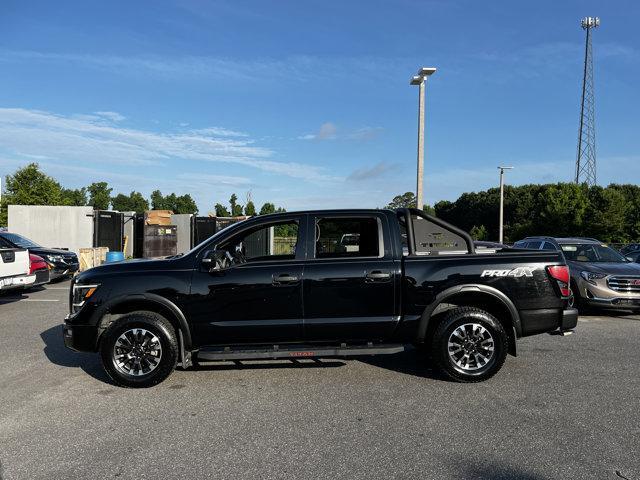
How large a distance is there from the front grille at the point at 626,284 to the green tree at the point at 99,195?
118334 millimetres

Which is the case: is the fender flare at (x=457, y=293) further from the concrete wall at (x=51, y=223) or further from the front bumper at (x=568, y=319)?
the concrete wall at (x=51, y=223)

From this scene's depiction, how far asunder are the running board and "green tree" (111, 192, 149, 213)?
429 ft

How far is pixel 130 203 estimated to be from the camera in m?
143

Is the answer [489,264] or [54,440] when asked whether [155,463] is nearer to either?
[54,440]

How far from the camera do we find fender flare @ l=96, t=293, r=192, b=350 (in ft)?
17.0

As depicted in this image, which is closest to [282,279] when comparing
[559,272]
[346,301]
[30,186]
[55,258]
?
[346,301]

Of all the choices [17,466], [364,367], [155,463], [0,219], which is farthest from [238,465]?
[0,219]

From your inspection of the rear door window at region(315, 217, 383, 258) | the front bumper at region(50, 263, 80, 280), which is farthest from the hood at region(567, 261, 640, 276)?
the front bumper at region(50, 263, 80, 280)

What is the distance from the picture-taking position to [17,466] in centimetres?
344

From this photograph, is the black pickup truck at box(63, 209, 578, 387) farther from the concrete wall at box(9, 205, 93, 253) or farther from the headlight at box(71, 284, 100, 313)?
the concrete wall at box(9, 205, 93, 253)

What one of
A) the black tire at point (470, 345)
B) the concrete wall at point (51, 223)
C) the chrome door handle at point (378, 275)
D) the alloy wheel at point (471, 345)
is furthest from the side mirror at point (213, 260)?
the concrete wall at point (51, 223)

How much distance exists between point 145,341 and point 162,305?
16.7 inches

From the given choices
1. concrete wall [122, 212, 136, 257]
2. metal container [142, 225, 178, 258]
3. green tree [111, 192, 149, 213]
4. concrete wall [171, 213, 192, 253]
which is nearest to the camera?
metal container [142, 225, 178, 258]

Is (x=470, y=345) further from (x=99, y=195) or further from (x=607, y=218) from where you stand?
(x=99, y=195)
